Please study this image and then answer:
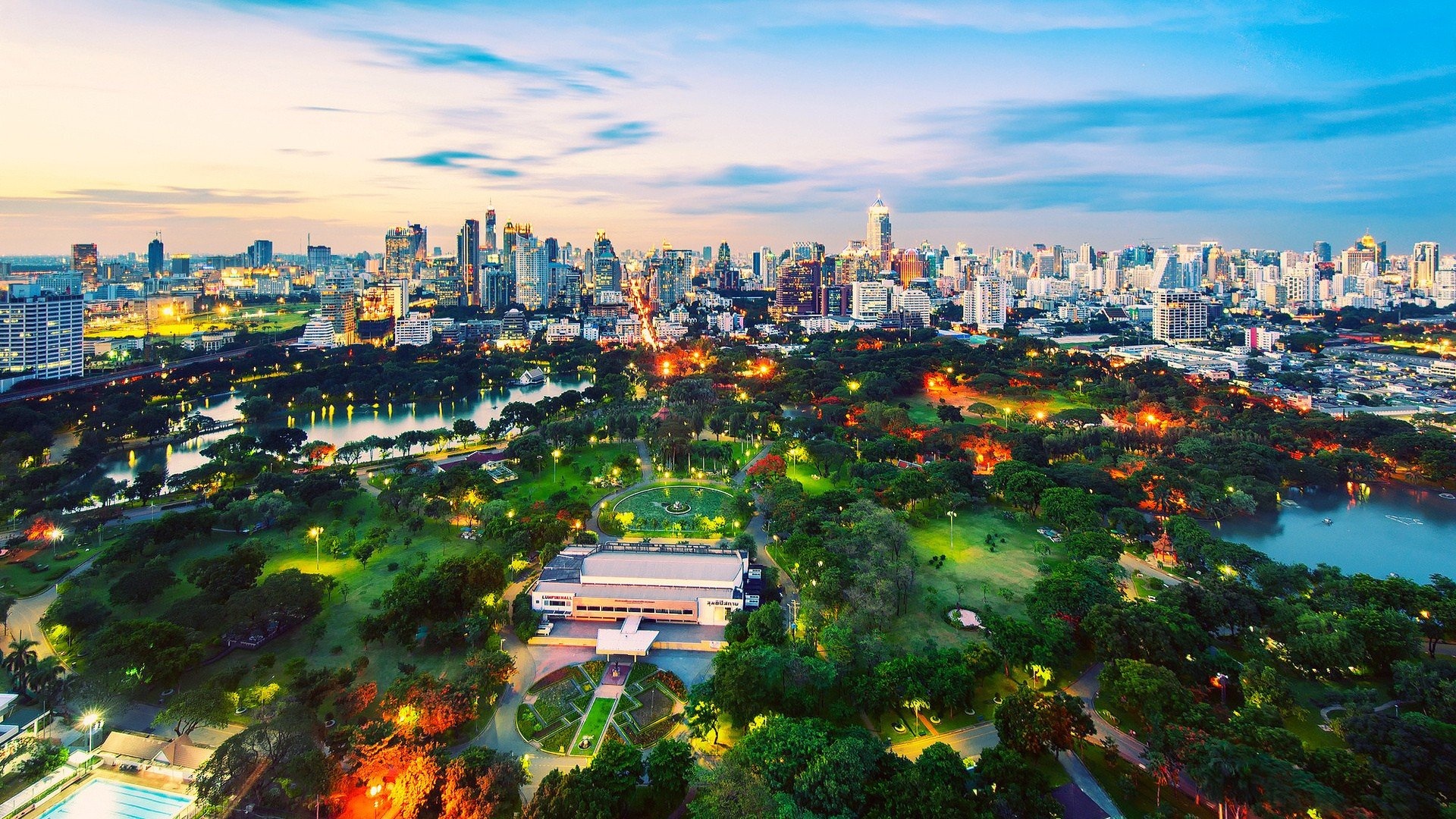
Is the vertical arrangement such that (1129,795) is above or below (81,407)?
below

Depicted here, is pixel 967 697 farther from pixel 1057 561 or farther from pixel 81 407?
pixel 81 407

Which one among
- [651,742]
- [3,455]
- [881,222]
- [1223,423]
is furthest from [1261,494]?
[881,222]

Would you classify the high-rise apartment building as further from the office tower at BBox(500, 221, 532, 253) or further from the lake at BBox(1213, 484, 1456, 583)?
the lake at BBox(1213, 484, 1456, 583)

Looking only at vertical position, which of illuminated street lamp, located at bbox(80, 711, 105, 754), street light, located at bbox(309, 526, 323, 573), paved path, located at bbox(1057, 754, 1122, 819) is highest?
street light, located at bbox(309, 526, 323, 573)

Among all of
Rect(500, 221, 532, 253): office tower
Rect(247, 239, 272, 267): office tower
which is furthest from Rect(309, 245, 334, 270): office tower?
Rect(500, 221, 532, 253): office tower

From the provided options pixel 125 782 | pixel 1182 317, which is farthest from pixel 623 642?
pixel 1182 317

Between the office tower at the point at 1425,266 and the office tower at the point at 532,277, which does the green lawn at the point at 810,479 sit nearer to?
the office tower at the point at 532,277
